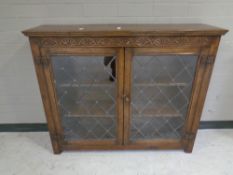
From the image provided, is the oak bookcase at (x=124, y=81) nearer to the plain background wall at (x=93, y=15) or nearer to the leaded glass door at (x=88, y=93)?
the leaded glass door at (x=88, y=93)

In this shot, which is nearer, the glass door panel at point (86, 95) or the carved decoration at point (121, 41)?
the carved decoration at point (121, 41)

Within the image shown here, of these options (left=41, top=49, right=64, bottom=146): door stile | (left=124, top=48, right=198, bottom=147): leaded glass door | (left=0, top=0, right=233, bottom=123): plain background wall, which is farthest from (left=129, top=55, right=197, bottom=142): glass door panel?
(left=41, top=49, right=64, bottom=146): door stile

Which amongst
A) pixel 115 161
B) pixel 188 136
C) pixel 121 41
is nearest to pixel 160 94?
pixel 188 136

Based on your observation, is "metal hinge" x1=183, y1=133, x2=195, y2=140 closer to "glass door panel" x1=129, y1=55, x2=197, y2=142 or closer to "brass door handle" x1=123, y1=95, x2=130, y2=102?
"glass door panel" x1=129, y1=55, x2=197, y2=142

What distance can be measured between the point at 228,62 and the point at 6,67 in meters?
2.16

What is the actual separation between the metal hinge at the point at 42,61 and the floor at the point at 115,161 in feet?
3.00

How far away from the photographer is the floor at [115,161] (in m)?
1.62

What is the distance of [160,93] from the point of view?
158 cm

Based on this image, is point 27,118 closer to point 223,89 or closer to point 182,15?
point 182,15

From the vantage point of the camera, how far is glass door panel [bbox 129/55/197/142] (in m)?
1.42

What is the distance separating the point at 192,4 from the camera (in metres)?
1.61

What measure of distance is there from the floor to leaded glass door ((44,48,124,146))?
0.54 ft

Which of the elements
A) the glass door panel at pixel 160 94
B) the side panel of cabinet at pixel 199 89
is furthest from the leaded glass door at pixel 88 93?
the side panel of cabinet at pixel 199 89

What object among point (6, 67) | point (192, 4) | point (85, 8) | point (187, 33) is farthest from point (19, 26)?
point (192, 4)
